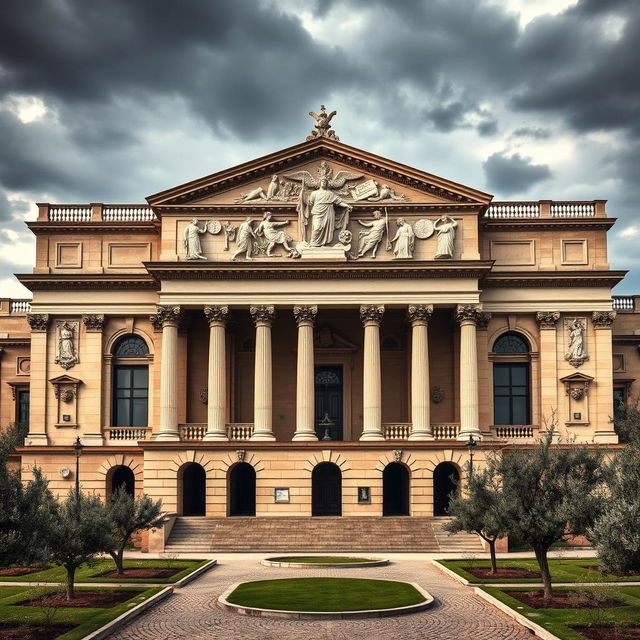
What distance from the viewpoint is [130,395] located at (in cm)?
6400

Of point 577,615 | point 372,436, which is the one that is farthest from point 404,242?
point 577,615

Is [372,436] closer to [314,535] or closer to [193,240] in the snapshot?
[314,535]

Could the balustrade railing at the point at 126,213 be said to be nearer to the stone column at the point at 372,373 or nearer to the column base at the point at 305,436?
the stone column at the point at 372,373

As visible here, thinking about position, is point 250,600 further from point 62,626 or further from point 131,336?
point 131,336

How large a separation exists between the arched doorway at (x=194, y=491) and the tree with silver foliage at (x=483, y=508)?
81.4ft

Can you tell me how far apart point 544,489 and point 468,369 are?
87.2ft

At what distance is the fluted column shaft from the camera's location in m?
59.2

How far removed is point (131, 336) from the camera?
211ft

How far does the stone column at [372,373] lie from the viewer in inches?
2318

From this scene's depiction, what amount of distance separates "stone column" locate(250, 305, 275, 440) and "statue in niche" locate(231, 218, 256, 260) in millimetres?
3557

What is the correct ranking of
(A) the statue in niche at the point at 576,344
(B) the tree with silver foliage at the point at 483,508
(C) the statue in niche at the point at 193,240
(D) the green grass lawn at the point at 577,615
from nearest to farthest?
(D) the green grass lawn at the point at 577,615 < (B) the tree with silver foliage at the point at 483,508 < (C) the statue in niche at the point at 193,240 < (A) the statue in niche at the point at 576,344

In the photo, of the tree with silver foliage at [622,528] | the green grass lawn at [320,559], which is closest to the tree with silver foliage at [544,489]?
the tree with silver foliage at [622,528]

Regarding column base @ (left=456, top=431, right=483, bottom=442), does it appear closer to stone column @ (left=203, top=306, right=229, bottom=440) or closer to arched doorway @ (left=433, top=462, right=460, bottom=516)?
arched doorway @ (left=433, top=462, right=460, bottom=516)

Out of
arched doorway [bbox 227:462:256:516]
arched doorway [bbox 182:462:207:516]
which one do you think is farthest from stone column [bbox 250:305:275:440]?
arched doorway [bbox 182:462:207:516]
